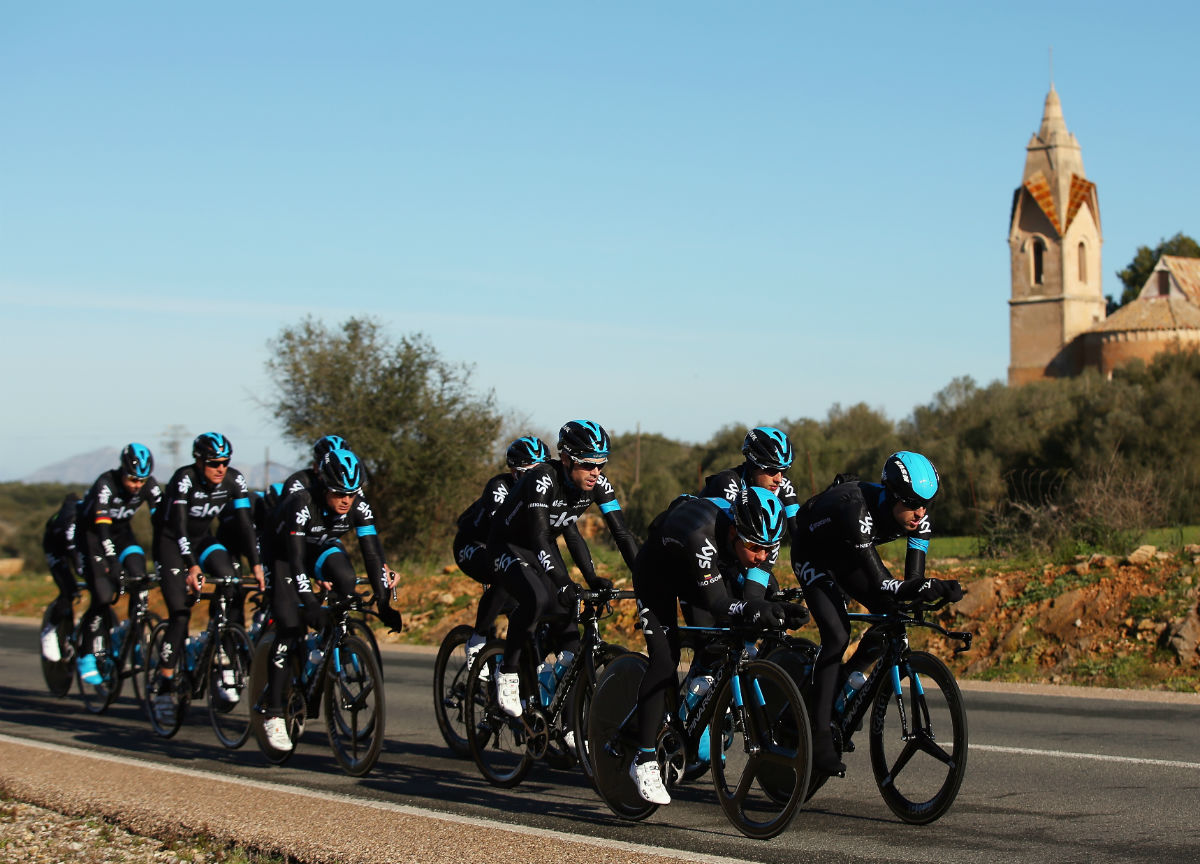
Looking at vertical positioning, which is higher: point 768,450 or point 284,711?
point 768,450

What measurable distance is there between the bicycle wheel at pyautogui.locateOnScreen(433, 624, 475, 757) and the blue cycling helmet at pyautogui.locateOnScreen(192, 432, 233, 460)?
3.27 metres

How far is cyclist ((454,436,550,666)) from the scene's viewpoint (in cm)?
949

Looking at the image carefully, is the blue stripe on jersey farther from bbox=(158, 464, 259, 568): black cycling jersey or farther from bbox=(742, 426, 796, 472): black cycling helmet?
bbox=(158, 464, 259, 568): black cycling jersey

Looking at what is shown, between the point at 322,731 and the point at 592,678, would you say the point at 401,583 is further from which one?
the point at 592,678

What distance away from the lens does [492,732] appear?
8.73m

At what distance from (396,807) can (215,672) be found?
361cm

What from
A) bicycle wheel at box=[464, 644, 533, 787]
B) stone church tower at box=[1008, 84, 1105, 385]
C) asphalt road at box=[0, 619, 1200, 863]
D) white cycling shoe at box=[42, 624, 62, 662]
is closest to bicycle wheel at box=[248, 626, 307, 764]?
asphalt road at box=[0, 619, 1200, 863]

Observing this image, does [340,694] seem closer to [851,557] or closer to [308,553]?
[308,553]

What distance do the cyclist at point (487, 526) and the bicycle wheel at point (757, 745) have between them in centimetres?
293

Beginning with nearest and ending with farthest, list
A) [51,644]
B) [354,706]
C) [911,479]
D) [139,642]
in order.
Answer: [911,479] < [354,706] < [139,642] < [51,644]

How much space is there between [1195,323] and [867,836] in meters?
81.7

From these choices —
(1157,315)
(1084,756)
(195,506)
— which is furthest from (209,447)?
(1157,315)

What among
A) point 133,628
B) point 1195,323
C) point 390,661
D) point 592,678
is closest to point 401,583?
point 390,661

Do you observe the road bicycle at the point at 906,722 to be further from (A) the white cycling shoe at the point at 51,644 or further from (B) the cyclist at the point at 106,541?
(A) the white cycling shoe at the point at 51,644
